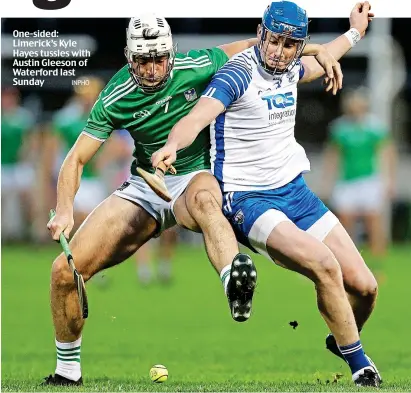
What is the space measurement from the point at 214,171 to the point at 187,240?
1176 cm

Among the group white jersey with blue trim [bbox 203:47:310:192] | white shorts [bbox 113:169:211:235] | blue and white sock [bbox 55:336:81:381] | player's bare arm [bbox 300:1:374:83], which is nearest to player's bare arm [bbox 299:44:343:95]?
player's bare arm [bbox 300:1:374:83]

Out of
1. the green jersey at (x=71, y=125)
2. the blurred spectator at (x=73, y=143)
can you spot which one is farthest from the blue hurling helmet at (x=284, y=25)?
the green jersey at (x=71, y=125)

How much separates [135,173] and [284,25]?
1500mm

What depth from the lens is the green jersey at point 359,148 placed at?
15523 mm

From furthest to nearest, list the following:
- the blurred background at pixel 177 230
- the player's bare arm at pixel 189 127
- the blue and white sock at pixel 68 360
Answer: the blurred background at pixel 177 230
the blue and white sock at pixel 68 360
the player's bare arm at pixel 189 127

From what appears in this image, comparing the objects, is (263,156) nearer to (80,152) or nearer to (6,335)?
(80,152)

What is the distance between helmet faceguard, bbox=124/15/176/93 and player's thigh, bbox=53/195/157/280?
2.74 feet

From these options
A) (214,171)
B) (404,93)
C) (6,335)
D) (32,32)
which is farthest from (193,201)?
(404,93)

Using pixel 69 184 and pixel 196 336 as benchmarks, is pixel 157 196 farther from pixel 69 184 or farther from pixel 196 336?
pixel 196 336

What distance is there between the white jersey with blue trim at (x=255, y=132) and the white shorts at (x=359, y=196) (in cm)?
745

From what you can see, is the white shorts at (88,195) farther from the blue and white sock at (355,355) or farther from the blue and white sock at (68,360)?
the blue and white sock at (355,355)

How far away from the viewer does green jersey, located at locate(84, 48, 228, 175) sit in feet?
25.8

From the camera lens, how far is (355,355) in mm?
7562

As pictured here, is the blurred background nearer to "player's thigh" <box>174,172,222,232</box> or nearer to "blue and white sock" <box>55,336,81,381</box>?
"blue and white sock" <box>55,336,81,381</box>
